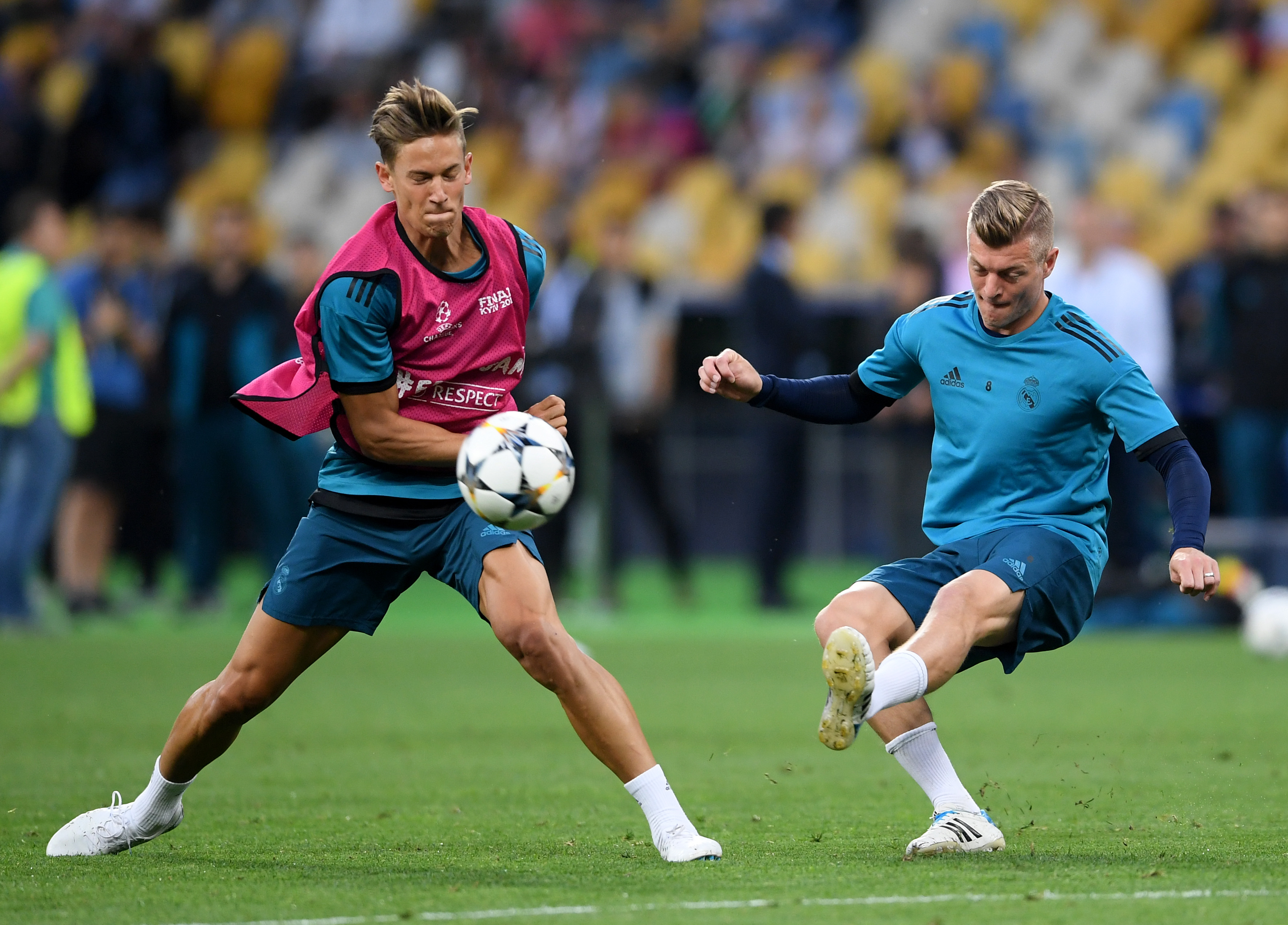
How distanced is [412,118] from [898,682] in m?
2.11

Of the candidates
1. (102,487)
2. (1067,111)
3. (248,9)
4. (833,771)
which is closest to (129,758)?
(833,771)

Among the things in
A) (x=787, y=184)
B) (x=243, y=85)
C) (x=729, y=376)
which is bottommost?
(x=729, y=376)

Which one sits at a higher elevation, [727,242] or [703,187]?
[703,187]

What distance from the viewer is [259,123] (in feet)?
70.4

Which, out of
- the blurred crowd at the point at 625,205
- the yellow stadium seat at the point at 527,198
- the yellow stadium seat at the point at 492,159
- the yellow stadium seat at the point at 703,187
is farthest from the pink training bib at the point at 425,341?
the yellow stadium seat at the point at 492,159

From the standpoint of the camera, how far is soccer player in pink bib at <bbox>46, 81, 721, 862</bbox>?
510 cm

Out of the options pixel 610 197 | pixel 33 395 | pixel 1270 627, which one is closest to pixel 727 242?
pixel 610 197

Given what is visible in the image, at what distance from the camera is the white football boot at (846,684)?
4605 millimetres

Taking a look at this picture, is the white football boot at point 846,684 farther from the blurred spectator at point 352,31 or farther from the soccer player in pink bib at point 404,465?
the blurred spectator at point 352,31

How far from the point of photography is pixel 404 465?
5.32m

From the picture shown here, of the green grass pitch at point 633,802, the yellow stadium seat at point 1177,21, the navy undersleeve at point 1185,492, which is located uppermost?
the yellow stadium seat at point 1177,21

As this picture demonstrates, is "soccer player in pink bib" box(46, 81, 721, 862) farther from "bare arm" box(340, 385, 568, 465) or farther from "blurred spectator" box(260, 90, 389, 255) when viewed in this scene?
"blurred spectator" box(260, 90, 389, 255)

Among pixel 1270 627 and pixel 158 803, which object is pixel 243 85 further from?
pixel 158 803

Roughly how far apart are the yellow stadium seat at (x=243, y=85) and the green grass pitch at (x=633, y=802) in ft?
35.9
